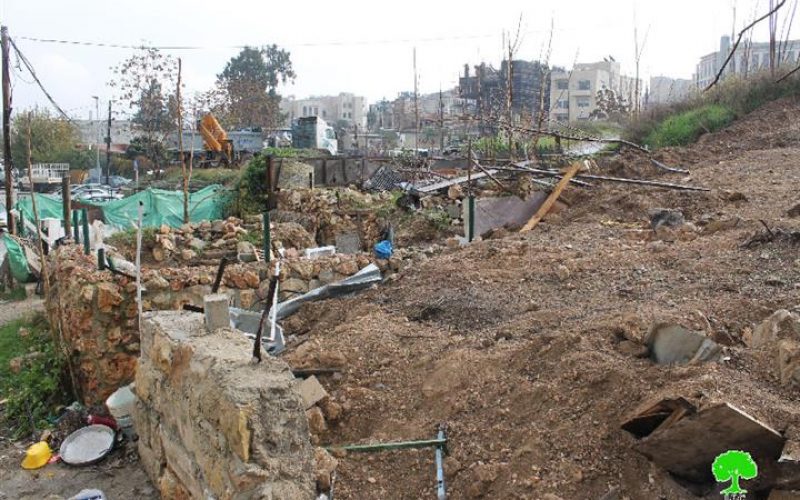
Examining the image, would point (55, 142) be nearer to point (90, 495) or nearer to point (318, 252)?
point (318, 252)

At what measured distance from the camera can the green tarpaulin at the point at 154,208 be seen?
15.0 metres

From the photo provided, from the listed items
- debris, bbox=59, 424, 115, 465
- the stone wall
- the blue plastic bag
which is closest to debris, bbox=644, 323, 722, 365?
the stone wall

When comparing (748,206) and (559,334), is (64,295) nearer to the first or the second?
(559,334)

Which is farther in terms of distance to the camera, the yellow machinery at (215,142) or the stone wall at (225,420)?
the yellow machinery at (215,142)

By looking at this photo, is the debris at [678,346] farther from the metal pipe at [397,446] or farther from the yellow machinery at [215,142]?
the yellow machinery at [215,142]

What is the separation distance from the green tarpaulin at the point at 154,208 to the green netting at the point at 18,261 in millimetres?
2263

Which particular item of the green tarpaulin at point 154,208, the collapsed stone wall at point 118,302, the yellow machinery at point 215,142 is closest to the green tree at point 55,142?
the yellow machinery at point 215,142

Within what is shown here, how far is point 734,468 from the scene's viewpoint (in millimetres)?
2871

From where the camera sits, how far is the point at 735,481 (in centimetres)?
276

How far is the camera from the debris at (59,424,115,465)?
216 inches

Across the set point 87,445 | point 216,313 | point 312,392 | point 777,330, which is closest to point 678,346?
point 777,330

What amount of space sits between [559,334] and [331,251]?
14.9 ft

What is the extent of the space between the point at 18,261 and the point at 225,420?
11.0m

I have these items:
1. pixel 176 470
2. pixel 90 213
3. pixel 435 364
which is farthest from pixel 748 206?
pixel 90 213
